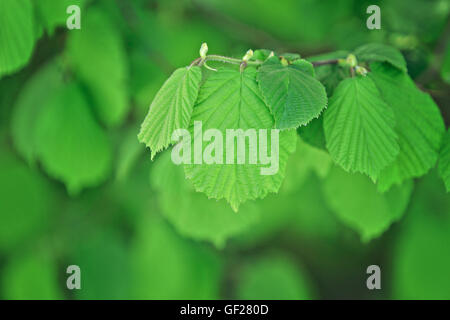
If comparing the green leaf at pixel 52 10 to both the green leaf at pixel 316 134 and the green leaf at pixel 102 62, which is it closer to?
the green leaf at pixel 102 62

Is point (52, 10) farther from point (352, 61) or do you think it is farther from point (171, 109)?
point (352, 61)

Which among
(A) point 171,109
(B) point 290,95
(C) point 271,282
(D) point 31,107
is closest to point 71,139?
(D) point 31,107

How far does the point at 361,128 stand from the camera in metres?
0.98

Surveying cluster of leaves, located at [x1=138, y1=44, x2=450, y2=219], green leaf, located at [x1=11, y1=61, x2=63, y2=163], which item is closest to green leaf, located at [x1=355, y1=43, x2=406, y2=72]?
cluster of leaves, located at [x1=138, y1=44, x2=450, y2=219]

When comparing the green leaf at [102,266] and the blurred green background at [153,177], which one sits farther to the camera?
the green leaf at [102,266]

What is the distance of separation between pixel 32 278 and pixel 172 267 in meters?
0.71

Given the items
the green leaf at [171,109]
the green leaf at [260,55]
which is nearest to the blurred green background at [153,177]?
the green leaf at [260,55]

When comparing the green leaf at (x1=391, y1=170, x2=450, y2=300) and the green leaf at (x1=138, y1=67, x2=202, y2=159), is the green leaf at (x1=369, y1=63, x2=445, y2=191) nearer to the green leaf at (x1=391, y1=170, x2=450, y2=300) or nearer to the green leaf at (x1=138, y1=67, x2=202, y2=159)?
the green leaf at (x1=138, y1=67, x2=202, y2=159)

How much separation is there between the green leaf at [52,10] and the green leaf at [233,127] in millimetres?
753

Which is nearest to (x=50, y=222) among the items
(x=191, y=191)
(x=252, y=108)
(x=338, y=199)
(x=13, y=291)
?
(x=13, y=291)

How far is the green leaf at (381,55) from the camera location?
107 centimetres

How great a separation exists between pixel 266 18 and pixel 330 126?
1961 mm

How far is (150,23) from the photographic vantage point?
1909 mm

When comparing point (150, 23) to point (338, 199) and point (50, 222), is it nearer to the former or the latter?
point (338, 199)
